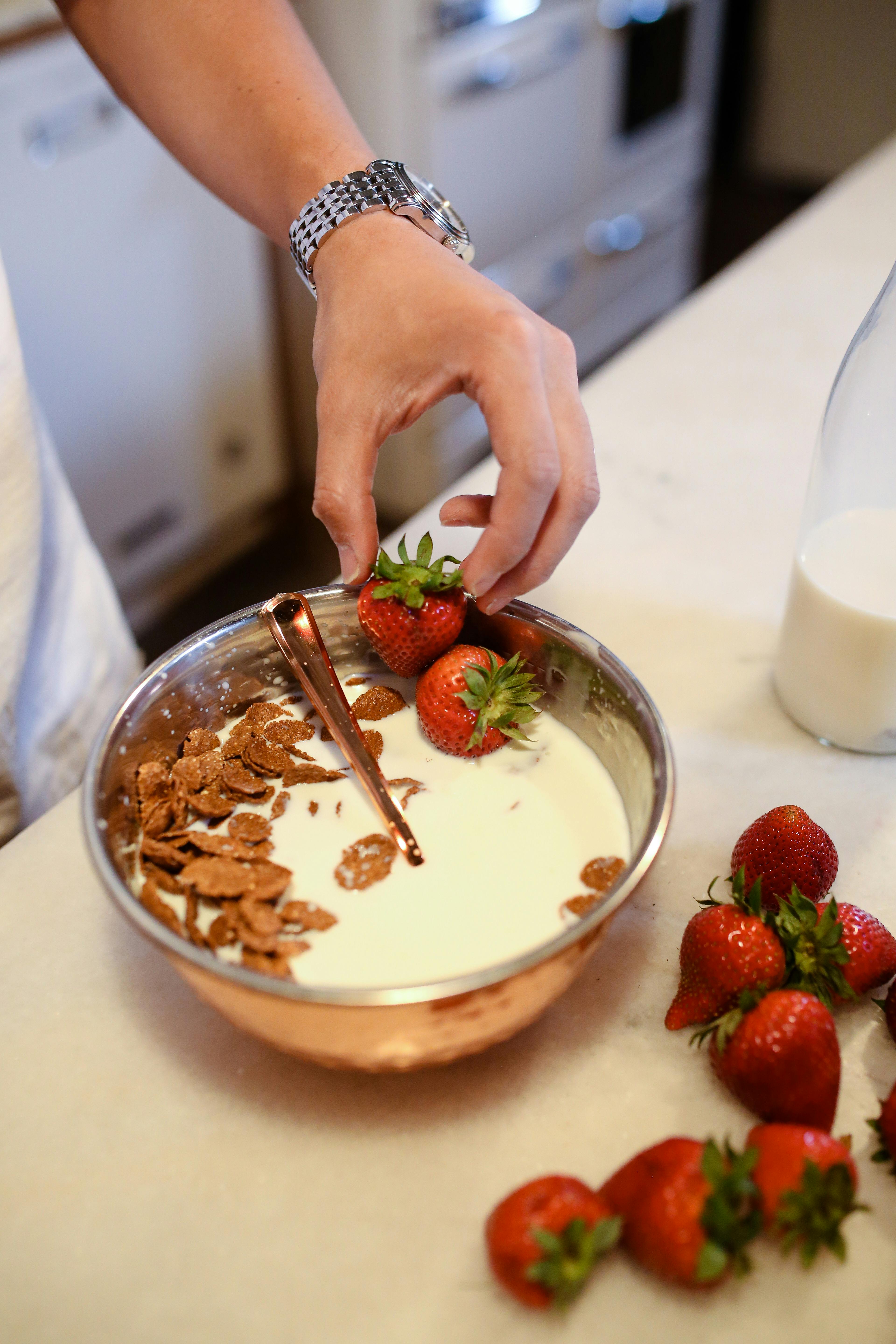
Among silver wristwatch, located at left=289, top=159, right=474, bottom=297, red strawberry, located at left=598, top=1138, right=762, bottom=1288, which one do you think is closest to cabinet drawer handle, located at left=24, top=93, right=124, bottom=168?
silver wristwatch, located at left=289, top=159, right=474, bottom=297

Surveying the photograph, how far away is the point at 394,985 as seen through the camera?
1.99ft

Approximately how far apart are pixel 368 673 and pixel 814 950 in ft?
1.28

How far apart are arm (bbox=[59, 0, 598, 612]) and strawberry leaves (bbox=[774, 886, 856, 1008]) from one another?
27 centimetres

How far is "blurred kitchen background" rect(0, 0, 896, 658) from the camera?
167 cm

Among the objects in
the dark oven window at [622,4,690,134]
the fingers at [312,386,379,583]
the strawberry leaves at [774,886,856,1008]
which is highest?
the fingers at [312,386,379,583]

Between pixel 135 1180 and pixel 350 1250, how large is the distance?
125 millimetres

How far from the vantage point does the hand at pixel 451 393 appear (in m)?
0.65

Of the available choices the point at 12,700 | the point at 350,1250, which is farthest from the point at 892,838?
the point at 12,700

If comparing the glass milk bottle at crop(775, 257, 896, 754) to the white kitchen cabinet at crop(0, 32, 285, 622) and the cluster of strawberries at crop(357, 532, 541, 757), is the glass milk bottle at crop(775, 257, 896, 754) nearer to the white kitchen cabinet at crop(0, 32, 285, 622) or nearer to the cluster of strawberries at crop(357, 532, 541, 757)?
the cluster of strawberries at crop(357, 532, 541, 757)

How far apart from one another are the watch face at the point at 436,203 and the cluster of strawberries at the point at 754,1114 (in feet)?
1.61

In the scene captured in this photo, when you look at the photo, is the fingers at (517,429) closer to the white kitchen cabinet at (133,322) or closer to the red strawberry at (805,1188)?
the red strawberry at (805,1188)

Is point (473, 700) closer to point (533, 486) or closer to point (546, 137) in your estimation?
point (533, 486)

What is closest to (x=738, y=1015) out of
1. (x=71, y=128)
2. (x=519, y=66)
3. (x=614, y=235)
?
(x=71, y=128)

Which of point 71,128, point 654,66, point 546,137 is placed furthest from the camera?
point 654,66
